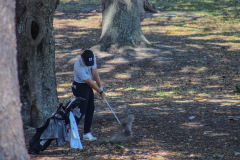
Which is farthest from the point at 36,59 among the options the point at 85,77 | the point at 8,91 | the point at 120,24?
the point at 120,24

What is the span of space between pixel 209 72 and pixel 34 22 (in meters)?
7.18

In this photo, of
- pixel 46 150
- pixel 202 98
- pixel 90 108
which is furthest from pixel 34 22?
pixel 202 98

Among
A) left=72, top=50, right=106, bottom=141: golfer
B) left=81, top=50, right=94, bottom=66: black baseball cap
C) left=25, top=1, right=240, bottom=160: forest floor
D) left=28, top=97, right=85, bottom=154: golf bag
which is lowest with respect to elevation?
left=25, top=1, right=240, bottom=160: forest floor

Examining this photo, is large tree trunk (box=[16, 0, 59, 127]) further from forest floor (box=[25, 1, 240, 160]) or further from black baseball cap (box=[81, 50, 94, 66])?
black baseball cap (box=[81, 50, 94, 66])

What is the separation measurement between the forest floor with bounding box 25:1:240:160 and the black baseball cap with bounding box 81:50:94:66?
1452 millimetres

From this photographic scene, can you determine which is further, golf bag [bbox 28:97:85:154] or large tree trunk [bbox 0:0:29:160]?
golf bag [bbox 28:97:85:154]

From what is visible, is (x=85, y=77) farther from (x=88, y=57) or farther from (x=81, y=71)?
(x=88, y=57)

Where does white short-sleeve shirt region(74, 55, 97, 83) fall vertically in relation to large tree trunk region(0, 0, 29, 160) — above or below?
below

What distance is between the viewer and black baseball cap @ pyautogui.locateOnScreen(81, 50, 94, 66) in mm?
5739

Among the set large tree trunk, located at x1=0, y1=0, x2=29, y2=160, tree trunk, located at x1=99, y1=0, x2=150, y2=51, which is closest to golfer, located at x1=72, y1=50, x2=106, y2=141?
large tree trunk, located at x1=0, y1=0, x2=29, y2=160

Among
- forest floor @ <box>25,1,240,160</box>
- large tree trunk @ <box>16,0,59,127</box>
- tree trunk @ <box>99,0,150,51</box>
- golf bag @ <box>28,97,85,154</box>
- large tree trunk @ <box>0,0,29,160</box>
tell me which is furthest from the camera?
tree trunk @ <box>99,0,150,51</box>

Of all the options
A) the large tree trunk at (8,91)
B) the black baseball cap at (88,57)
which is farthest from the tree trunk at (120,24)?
the large tree trunk at (8,91)

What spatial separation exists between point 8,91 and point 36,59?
378 cm

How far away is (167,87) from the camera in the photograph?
34.4 ft
